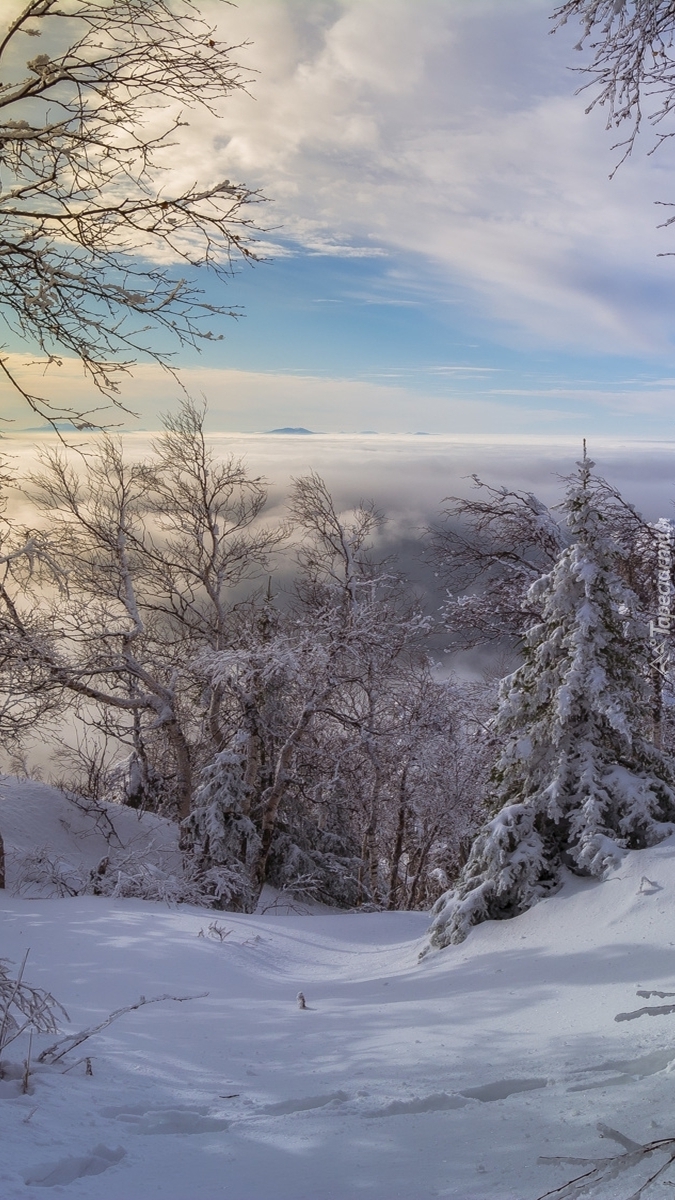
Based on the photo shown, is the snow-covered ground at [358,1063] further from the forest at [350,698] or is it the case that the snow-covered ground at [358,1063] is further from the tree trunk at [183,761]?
the tree trunk at [183,761]

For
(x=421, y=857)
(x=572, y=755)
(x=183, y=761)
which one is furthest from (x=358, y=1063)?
(x=421, y=857)

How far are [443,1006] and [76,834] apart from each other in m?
13.7

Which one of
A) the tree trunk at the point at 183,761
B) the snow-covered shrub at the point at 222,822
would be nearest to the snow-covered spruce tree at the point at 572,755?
the snow-covered shrub at the point at 222,822

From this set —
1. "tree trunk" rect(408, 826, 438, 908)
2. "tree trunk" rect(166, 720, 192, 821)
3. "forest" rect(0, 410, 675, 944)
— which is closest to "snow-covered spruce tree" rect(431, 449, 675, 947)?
"forest" rect(0, 410, 675, 944)

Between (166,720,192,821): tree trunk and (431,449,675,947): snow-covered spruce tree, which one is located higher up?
(431,449,675,947): snow-covered spruce tree

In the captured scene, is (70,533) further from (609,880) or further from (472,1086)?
(472,1086)

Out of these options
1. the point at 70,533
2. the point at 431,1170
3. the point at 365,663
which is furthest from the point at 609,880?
the point at 70,533

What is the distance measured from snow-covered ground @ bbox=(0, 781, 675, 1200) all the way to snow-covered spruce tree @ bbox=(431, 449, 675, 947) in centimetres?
32

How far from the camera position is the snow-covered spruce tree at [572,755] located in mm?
7922

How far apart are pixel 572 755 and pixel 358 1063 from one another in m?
3.93

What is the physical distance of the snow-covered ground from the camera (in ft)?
12.1

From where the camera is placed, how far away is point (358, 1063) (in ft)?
17.5

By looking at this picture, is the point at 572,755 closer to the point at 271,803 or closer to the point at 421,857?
the point at 271,803

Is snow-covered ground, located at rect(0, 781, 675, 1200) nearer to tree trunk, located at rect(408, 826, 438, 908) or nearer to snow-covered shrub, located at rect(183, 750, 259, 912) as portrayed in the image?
snow-covered shrub, located at rect(183, 750, 259, 912)
